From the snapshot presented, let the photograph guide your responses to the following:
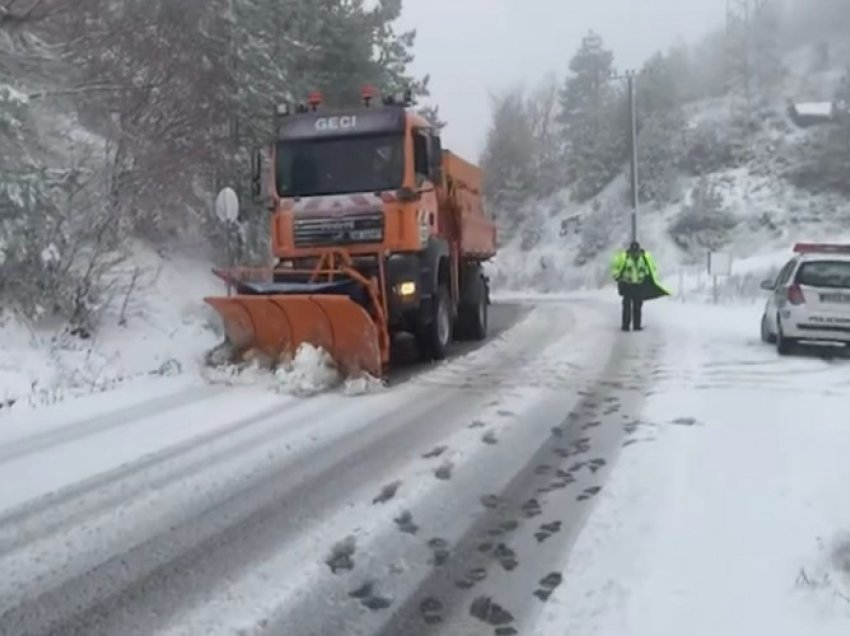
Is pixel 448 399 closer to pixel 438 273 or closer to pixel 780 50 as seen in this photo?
pixel 438 273

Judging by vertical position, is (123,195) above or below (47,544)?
above

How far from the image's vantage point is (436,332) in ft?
42.0

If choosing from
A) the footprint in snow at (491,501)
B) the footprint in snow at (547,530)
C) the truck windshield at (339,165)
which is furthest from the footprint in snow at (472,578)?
the truck windshield at (339,165)

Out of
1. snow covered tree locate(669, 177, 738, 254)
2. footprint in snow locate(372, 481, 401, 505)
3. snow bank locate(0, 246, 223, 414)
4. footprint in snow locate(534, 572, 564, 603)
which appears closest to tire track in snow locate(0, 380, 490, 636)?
footprint in snow locate(372, 481, 401, 505)

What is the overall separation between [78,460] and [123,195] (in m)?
9.03

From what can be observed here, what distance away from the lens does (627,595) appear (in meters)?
4.25

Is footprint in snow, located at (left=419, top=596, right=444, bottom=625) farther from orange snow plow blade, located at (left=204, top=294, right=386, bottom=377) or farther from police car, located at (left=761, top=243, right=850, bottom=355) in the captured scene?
police car, located at (left=761, top=243, right=850, bottom=355)

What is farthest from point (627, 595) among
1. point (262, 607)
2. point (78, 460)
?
point (78, 460)

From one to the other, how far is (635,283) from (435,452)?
10813 mm

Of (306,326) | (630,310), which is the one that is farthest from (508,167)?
(306,326)

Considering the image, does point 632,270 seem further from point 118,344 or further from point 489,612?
point 489,612

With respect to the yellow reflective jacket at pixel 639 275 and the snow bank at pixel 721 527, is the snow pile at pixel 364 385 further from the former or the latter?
the yellow reflective jacket at pixel 639 275

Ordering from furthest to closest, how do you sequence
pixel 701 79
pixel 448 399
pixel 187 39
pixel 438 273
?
pixel 701 79
pixel 187 39
pixel 438 273
pixel 448 399

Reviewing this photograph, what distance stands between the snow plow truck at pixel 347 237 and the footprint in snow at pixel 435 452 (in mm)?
3190
